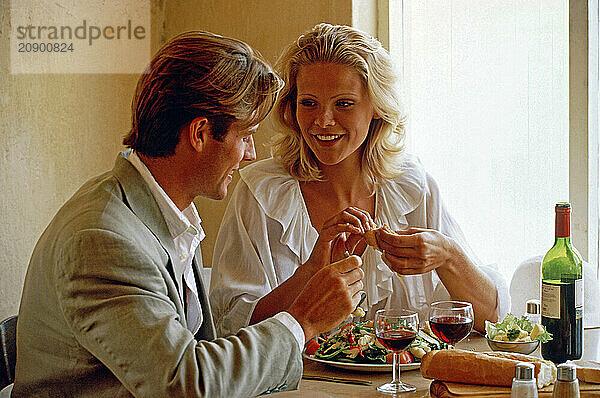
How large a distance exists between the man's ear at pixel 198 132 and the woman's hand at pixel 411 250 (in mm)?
673

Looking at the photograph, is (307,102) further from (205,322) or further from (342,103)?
(205,322)

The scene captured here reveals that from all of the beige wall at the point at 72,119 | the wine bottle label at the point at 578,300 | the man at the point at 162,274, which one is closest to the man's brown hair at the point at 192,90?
the man at the point at 162,274

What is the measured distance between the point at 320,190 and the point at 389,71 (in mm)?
458

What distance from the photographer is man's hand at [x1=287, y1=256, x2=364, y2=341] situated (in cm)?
154

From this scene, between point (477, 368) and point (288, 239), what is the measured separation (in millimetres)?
960

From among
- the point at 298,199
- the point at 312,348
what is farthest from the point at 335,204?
the point at 312,348

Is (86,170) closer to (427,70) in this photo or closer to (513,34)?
(427,70)

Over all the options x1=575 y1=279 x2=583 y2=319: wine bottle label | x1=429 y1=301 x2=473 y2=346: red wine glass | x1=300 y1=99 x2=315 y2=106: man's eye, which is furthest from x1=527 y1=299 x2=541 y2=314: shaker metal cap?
x1=300 y1=99 x2=315 y2=106: man's eye

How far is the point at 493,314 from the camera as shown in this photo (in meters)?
2.17

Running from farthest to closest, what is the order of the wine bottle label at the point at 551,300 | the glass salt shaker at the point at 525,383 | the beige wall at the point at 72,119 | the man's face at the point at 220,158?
the beige wall at the point at 72,119
the wine bottle label at the point at 551,300
the man's face at the point at 220,158
the glass salt shaker at the point at 525,383

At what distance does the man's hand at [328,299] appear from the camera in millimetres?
1544

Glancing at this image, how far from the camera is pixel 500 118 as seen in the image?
300cm

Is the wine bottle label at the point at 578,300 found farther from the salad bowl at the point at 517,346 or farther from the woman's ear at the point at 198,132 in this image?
the woman's ear at the point at 198,132

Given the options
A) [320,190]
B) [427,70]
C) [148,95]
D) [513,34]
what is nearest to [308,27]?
[427,70]
